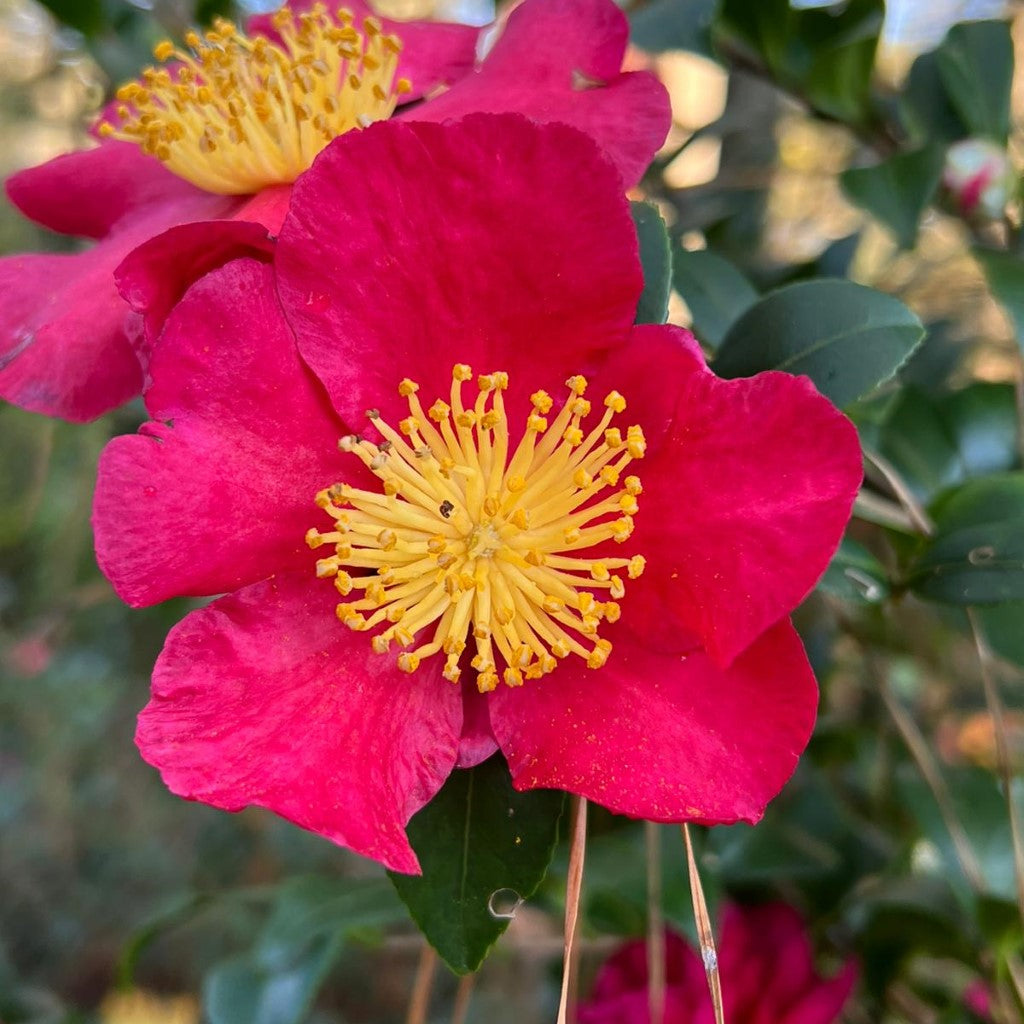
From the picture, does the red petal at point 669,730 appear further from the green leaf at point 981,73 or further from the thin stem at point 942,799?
the green leaf at point 981,73

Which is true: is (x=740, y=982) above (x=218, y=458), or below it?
below

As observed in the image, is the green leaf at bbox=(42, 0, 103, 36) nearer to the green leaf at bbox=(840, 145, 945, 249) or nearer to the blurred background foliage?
the blurred background foliage

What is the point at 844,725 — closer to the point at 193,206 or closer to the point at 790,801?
the point at 790,801

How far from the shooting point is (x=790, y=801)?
986 mm

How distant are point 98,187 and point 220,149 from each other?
0.14 m

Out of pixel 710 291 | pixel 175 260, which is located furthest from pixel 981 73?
pixel 175 260

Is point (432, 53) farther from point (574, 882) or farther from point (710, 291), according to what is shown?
point (574, 882)

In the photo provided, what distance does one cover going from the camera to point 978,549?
590mm

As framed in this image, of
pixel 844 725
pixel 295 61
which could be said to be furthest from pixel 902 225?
pixel 844 725

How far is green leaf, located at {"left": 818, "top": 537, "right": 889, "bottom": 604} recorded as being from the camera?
56cm

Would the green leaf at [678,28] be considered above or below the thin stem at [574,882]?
above

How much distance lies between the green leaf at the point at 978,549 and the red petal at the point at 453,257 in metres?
0.27

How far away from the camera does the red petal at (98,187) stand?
66 centimetres

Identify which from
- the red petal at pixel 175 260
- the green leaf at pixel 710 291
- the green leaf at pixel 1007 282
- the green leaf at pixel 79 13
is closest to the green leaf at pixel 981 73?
the green leaf at pixel 1007 282
